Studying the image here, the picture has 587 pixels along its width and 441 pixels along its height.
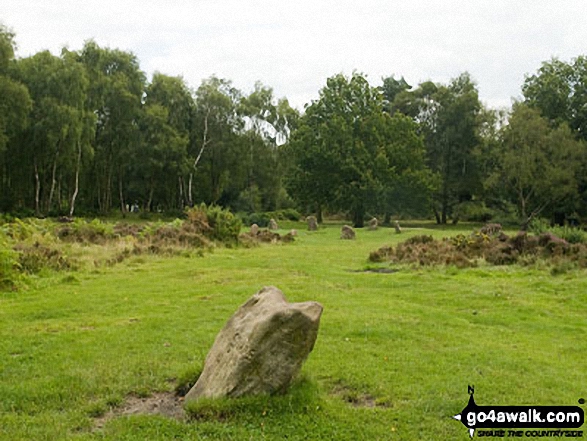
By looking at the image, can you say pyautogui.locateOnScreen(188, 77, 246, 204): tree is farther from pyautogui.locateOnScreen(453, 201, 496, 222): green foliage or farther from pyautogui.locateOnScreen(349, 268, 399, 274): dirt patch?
pyautogui.locateOnScreen(349, 268, 399, 274): dirt patch

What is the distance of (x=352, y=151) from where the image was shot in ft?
164

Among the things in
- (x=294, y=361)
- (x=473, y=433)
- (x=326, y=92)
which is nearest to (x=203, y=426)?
(x=294, y=361)

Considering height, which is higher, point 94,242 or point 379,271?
point 94,242

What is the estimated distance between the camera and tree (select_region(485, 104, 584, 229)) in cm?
4372

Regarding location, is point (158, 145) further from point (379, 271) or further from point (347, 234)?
point (379, 271)

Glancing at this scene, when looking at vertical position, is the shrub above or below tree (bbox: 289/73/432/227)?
below

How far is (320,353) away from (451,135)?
52.7m

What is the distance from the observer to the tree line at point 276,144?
4403cm

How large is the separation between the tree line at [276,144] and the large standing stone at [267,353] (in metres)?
39.8

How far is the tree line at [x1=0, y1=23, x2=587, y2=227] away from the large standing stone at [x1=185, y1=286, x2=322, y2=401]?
39.8 m

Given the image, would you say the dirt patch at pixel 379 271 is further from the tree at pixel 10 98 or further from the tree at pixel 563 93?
the tree at pixel 563 93

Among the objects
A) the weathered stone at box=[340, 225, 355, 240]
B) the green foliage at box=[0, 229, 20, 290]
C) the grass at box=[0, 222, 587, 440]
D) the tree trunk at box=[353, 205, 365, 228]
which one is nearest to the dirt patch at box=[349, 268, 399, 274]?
the grass at box=[0, 222, 587, 440]

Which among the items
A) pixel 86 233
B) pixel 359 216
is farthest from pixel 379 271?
pixel 359 216

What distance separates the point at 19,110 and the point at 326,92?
27134mm
